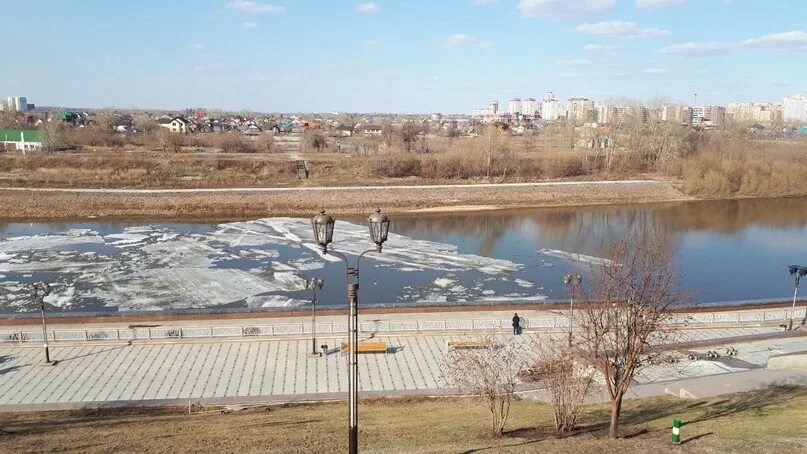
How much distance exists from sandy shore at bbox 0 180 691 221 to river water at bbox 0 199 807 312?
323 cm

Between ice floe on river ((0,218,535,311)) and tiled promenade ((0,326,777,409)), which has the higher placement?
tiled promenade ((0,326,777,409))

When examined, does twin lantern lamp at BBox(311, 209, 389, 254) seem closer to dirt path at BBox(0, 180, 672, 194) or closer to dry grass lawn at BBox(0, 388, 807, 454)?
dry grass lawn at BBox(0, 388, 807, 454)

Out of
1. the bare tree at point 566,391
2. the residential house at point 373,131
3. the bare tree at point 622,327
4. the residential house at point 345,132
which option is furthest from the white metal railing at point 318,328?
the residential house at point 345,132

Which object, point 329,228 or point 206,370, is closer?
point 329,228

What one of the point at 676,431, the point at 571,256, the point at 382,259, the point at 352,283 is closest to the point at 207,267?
the point at 382,259

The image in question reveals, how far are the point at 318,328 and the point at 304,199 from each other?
103 ft

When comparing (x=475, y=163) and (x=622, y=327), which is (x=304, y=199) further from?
(x=622, y=327)

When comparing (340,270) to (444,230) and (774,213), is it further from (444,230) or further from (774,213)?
(774,213)

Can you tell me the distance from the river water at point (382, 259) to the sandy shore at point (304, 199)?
323cm

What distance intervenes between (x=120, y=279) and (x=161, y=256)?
4.39 meters

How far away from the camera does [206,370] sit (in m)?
14.6

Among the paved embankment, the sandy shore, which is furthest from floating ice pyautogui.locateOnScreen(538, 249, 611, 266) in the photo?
the sandy shore

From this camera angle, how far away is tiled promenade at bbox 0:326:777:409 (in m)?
13.3

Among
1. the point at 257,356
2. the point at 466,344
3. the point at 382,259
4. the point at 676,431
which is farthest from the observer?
the point at 382,259
